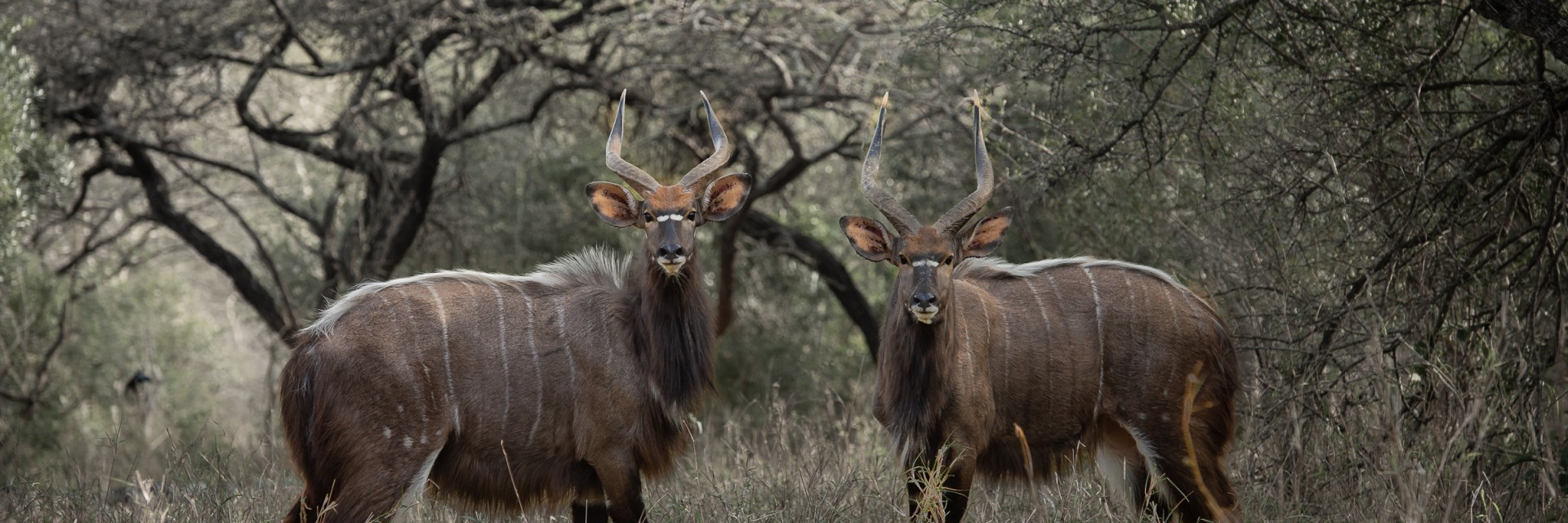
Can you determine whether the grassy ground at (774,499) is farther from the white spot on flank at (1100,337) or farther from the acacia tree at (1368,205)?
the white spot on flank at (1100,337)

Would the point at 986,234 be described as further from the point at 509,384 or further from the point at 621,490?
the point at 509,384

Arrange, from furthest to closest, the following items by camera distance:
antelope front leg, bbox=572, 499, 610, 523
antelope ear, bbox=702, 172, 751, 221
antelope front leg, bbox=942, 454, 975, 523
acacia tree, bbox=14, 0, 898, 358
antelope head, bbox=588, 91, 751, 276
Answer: acacia tree, bbox=14, 0, 898, 358
antelope ear, bbox=702, 172, 751, 221
antelope front leg, bbox=572, 499, 610, 523
antelope head, bbox=588, 91, 751, 276
antelope front leg, bbox=942, 454, 975, 523

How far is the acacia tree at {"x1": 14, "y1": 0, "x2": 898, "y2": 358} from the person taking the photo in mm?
9461

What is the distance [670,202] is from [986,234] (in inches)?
49.3

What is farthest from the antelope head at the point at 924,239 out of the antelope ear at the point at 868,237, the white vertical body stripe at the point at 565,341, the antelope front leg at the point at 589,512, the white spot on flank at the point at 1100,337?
the antelope front leg at the point at 589,512

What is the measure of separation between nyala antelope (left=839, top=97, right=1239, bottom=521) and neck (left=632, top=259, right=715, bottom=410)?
696mm

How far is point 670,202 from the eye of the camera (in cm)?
559

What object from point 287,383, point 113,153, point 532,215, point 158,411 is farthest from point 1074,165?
point 158,411

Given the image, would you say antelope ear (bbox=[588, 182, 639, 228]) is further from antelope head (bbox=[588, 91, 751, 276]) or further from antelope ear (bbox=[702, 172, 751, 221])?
antelope ear (bbox=[702, 172, 751, 221])

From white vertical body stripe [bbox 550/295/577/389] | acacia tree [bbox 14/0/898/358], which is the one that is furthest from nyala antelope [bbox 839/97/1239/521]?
acacia tree [bbox 14/0/898/358]

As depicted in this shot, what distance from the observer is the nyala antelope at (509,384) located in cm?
521

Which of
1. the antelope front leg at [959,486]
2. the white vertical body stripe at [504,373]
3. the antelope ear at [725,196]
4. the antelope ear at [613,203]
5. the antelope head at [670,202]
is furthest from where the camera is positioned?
the antelope ear at [725,196]

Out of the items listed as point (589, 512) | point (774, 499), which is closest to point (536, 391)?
point (589, 512)

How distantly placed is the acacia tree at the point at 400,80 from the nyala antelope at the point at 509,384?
11.4 feet
